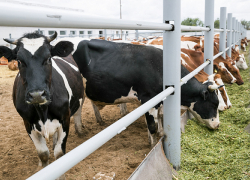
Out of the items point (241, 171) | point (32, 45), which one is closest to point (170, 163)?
point (241, 171)

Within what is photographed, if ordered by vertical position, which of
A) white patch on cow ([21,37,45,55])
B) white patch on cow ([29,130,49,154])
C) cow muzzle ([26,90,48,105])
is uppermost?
white patch on cow ([21,37,45,55])

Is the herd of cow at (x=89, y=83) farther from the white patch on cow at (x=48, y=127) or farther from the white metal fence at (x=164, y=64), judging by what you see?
the white metal fence at (x=164, y=64)

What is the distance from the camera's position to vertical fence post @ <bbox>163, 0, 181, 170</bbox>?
1747 millimetres

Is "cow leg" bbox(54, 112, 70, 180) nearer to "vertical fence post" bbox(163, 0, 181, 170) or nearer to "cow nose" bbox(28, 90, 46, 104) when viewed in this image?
"cow nose" bbox(28, 90, 46, 104)

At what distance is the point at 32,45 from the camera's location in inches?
72.7

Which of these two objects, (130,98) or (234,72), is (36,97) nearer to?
(130,98)

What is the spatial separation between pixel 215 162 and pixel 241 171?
235 millimetres

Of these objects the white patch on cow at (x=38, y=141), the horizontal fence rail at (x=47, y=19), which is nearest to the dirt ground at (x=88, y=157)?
the white patch on cow at (x=38, y=141)

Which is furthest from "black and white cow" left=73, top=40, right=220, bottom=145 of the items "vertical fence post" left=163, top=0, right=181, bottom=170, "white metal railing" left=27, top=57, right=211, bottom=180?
"white metal railing" left=27, top=57, right=211, bottom=180

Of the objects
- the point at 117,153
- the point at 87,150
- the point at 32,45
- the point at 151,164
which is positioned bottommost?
the point at 117,153

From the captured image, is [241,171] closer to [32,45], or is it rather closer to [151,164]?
[151,164]

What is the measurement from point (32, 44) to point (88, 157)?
168cm

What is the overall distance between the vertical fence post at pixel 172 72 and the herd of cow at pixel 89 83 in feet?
2.79

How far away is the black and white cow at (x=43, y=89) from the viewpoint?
70.2 inches
